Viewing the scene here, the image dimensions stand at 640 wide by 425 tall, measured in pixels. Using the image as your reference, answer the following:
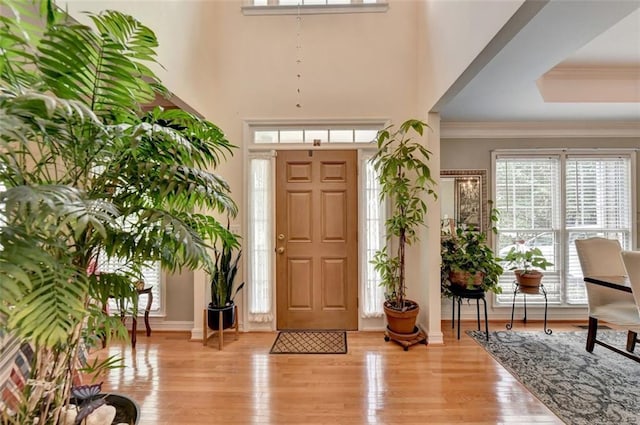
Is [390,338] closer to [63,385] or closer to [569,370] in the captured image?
[569,370]

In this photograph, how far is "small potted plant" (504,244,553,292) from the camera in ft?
10.7

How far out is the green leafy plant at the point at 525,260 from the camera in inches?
130

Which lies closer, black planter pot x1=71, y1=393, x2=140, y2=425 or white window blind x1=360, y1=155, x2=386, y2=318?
black planter pot x1=71, y1=393, x2=140, y2=425

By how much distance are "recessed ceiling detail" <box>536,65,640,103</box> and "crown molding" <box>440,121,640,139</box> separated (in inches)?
24.4

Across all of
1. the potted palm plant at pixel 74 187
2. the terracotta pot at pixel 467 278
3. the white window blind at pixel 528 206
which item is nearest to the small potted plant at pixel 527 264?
the white window blind at pixel 528 206

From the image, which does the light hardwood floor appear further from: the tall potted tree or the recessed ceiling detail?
the recessed ceiling detail

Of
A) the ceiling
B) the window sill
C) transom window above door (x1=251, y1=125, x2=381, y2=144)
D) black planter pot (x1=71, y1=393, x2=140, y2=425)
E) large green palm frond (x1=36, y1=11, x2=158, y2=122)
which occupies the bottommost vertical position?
black planter pot (x1=71, y1=393, x2=140, y2=425)

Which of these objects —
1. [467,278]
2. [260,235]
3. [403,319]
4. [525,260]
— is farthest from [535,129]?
[260,235]

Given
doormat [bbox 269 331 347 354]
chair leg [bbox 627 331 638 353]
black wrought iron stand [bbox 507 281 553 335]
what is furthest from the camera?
black wrought iron stand [bbox 507 281 553 335]

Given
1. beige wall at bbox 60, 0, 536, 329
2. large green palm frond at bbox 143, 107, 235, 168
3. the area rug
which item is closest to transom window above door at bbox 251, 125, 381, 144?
beige wall at bbox 60, 0, 536, 329

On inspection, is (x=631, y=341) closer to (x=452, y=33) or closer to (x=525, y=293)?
(x=525, y=293)

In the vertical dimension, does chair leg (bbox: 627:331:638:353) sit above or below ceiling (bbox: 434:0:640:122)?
below

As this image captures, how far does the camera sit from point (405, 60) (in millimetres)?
3322

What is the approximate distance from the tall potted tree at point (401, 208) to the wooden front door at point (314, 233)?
16.6 inches
